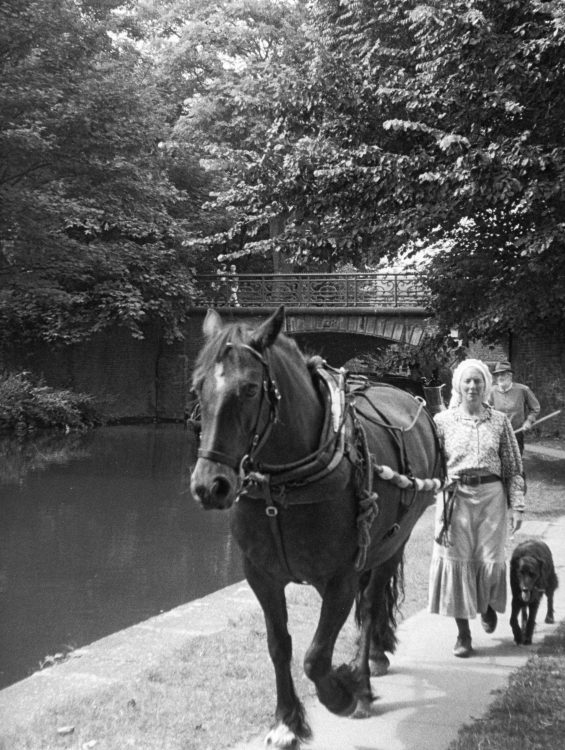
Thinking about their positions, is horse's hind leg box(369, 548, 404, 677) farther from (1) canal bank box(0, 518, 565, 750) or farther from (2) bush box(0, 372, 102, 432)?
(2) bush box(0, 372, 102, 432)

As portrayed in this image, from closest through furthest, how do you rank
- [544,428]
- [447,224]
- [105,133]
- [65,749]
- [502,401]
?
[65,749], [502,401], [447,224], [105,133], [544,428]

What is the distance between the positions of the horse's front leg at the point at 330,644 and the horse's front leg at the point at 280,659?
172 millimetres

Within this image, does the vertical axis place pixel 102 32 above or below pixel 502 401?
above

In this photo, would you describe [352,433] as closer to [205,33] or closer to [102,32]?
[102,32]

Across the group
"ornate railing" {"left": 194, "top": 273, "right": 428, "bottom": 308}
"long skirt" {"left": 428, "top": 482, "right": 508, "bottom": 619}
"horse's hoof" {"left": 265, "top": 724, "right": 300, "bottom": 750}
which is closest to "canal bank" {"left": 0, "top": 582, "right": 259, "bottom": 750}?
"horse's hoof" {"left": 265, "top": 724, "right": 300, "bottom": 750}

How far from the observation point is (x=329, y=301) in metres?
30.9

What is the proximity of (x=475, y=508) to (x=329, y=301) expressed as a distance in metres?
25.3

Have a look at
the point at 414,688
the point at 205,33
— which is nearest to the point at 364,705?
the point at 414,688

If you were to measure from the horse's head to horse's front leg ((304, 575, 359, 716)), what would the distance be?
0.96 m

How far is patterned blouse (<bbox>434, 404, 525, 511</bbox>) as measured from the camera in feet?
18.9

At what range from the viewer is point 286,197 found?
16078 millimetres

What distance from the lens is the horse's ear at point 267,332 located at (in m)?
3.55

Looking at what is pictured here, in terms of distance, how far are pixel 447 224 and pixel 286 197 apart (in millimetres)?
3030

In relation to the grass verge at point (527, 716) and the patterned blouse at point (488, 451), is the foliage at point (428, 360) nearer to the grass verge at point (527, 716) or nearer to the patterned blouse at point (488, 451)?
the patterned blouse at point (488, 451)
